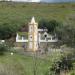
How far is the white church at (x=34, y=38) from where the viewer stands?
2342cm

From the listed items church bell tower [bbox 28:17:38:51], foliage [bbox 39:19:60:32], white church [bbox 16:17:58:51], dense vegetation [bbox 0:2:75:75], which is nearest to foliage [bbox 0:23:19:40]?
dense vegetation [bbox 0:2:75:75]

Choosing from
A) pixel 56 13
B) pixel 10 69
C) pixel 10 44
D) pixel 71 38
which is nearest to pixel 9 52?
pixel 10 44

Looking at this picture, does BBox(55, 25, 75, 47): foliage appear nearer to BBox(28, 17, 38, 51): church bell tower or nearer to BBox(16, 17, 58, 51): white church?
BBox(16, 17, 58, 51): white church

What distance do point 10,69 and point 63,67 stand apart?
4.53 metres

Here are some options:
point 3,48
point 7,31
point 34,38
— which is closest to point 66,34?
point 34,38

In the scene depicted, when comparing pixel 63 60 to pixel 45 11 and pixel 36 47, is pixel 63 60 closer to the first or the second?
pixel 36 47

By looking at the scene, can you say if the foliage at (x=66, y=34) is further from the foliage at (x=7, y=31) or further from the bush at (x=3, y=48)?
the bush at (x=3, y=48)

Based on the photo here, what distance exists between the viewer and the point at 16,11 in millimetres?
39656

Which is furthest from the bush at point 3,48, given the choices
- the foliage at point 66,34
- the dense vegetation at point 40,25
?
the foliage at point 66,34

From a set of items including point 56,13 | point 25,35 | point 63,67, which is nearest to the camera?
point 63,67

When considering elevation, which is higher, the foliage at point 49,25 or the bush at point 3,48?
the foliage at point 49,25

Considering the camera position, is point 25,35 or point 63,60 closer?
point 63,60

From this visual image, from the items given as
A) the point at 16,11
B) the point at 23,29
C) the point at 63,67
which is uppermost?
the point at 16,11

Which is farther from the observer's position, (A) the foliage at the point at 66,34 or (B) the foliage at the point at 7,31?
(B) the foliage at the point at 7,31
